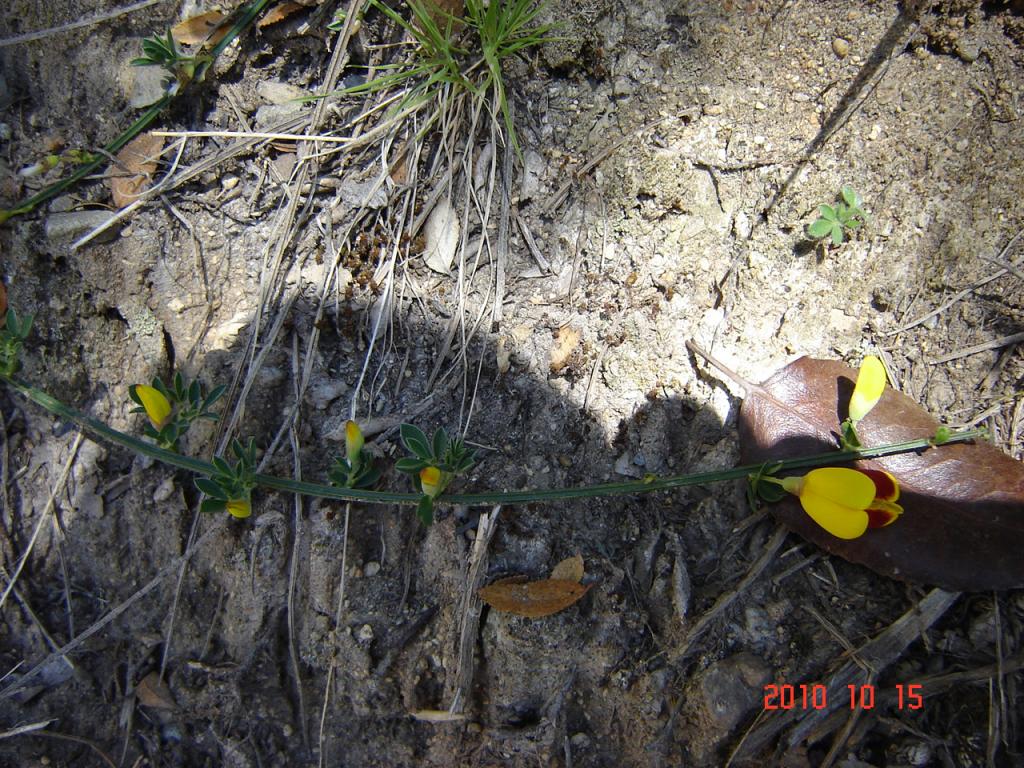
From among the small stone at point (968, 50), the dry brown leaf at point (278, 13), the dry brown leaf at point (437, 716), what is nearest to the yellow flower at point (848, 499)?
the dry brown leaf at point (437, 716)

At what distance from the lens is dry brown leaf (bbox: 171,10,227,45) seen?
2295 millimetres

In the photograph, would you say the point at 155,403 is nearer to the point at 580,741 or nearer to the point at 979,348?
the point at 580,741

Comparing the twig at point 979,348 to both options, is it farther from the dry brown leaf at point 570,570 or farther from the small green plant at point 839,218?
the dry brown leaf at point 570,570

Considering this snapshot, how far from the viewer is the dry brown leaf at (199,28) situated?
229 cm

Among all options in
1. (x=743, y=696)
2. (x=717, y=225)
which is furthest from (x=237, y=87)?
(x=743, y=696)

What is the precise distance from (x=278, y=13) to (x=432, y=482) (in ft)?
5.81

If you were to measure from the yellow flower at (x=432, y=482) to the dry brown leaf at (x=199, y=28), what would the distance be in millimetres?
1753

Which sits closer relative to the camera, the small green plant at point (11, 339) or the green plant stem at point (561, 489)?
the green plant stem at point (561, 489)

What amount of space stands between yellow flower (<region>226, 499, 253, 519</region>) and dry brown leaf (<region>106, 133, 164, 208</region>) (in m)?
1.19

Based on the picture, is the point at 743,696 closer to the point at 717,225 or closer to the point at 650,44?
the point at 717,225

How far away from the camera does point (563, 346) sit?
2146mm

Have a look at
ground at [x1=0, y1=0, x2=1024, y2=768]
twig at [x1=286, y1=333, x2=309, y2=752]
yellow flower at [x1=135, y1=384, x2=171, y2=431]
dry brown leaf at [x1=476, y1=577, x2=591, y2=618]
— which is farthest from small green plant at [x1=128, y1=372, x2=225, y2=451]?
dry brown leaf at [x1=476, y1=577, x2=591, y2=618]

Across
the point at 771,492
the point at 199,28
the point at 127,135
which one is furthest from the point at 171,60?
the point at 771,492

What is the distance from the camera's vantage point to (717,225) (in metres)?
2.15
